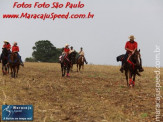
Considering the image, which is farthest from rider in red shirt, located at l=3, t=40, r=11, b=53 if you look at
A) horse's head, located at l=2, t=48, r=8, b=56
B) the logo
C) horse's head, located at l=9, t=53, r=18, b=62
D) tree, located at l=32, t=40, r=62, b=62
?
tree, located at l=32, t=40, r=62, b=62

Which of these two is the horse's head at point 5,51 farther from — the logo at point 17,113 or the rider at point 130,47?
the logo at point 17,113

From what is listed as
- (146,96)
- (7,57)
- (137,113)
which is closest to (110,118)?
(137,113)

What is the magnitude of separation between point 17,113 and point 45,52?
6606 centimetres

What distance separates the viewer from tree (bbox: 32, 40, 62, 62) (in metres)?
72.8

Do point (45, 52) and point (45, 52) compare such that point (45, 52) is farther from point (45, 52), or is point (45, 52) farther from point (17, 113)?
point (17, 113)

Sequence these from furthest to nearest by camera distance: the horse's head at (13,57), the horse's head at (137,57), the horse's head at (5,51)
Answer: the horse's head at (5,51)
the horse's head at (13,57)
the horse's head at (137,57)

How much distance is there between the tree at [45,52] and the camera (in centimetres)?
7275

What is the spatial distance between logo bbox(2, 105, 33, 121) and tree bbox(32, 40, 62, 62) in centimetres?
6405

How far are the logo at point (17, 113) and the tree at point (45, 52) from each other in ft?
210

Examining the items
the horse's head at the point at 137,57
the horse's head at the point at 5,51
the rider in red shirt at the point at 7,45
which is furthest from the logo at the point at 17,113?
the horse's head at the point at 5,51

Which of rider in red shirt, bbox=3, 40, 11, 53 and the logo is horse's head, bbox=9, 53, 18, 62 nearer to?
rider in red shirt, bbox=3, 40, 11, 53

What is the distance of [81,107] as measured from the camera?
32.8 ft

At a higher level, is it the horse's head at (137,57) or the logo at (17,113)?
the horse's head at (137,57)

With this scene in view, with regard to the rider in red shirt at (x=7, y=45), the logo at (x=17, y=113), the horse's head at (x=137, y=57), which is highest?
the rider in red shirt at (x=7, y=45)
